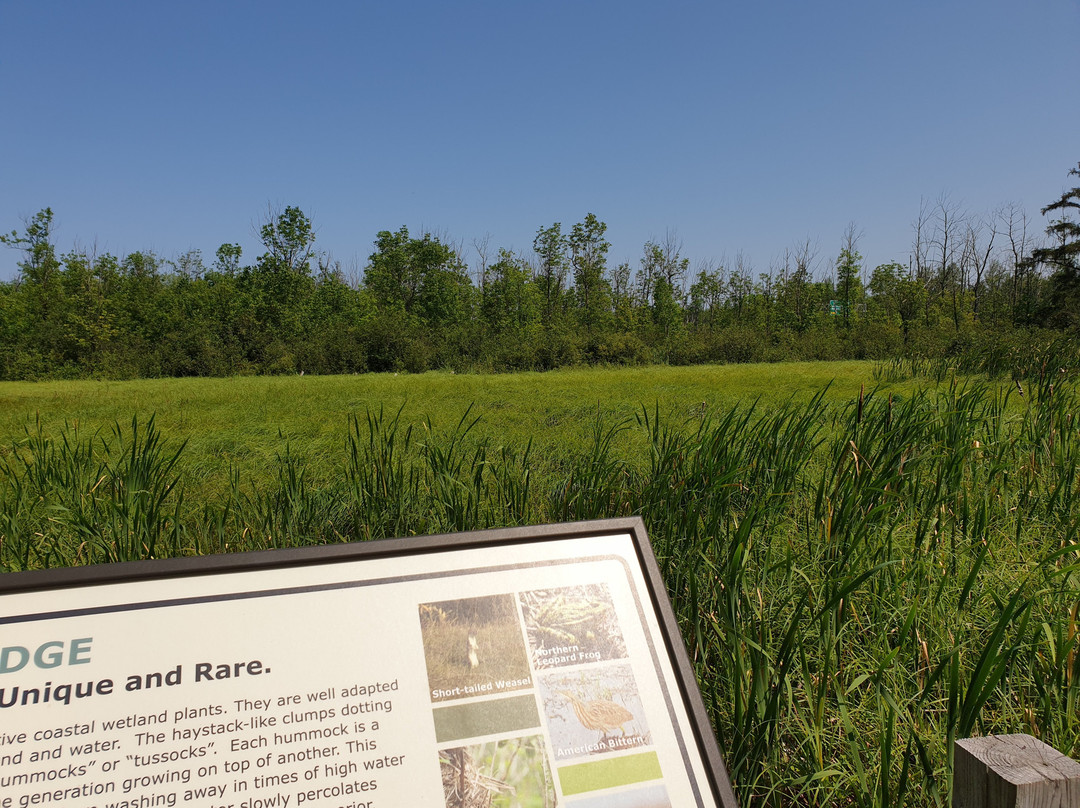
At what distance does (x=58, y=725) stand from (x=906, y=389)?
9.47m

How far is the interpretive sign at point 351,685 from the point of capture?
1040 millimetres

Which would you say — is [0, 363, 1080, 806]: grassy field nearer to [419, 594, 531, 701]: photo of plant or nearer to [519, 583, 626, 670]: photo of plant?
[519, 583, 626, 670]: photo of plant

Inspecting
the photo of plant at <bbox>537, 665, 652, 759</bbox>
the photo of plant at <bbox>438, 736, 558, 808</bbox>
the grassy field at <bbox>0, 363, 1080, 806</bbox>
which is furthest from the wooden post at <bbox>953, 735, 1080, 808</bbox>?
the photo of plant at <bbox>438, 736, 558, 808</bbox>

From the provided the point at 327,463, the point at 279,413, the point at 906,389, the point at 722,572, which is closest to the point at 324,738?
the point at 722,572

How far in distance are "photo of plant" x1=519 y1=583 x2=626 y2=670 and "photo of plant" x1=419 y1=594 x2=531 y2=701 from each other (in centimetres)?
3

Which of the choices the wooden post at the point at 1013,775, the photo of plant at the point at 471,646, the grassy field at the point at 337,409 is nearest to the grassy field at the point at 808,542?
the wooden post at the point at 1013,775

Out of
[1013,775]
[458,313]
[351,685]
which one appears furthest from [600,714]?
[458,313]

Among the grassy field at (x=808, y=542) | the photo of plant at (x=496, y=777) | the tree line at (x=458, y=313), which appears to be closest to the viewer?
the photo of plant at (x=496, y=777)

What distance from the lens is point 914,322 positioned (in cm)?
2852

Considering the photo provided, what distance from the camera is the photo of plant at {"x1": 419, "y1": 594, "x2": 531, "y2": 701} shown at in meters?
1.19

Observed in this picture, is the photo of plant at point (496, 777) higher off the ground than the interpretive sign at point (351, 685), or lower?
lower

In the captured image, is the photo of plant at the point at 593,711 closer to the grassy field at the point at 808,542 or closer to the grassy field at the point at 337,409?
the grassy field at the point at 808,542

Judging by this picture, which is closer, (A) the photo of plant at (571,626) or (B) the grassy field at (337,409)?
(A) the photo of plant at (571,626)

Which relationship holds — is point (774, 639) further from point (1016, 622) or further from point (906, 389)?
point (906, 389)
